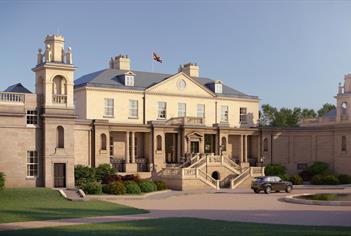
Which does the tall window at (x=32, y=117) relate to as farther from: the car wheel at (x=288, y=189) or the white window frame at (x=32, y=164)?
the car wheel at (x=288, y=189)

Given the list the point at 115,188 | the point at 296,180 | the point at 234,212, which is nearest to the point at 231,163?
the point at 296,180

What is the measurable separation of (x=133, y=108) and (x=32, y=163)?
17691mm

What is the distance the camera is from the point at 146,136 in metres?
59.7

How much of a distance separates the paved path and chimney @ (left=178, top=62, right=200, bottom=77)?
29.5 m

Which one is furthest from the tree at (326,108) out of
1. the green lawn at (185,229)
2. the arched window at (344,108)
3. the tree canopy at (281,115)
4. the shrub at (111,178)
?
the green lawn at (185,229)

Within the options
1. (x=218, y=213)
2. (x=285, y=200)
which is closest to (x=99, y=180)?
(x=285, y=200)

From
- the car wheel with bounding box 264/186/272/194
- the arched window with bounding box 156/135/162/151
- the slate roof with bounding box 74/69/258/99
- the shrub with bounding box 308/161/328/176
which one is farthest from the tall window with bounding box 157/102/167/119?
the car wheel with bounding box 264/186/272/194

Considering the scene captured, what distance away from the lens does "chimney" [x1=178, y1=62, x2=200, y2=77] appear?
69.7 meters

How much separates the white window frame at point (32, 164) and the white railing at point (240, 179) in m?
18.6

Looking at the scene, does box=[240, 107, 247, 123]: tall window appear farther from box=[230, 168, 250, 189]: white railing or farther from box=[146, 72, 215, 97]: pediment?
box=[230, 168, 250, 189]: white railing

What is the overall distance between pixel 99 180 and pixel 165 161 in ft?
39.0

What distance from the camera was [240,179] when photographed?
56.1 meters

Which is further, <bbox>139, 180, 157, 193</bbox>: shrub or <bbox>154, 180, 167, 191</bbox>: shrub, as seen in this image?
<bbox>154, 180, 167, 191</bbox>: shrub

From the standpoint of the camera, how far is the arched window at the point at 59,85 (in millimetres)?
46531
